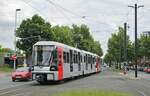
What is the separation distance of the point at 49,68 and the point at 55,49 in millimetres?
1701

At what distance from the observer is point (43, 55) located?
3634cm

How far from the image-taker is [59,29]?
397 feet

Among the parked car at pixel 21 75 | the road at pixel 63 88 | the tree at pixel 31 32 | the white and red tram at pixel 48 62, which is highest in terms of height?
the tree at pixel 31 32

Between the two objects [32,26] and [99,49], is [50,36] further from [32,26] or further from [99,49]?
[99,49]

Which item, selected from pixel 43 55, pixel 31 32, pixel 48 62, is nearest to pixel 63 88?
pixel 48 62

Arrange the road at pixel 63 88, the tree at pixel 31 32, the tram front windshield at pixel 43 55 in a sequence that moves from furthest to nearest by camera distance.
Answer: the tree at pixel 31 32
the tram front windshield at pixel 43 55
the road at pixel 63 88

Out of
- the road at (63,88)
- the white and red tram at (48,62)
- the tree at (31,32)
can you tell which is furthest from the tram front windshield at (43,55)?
the tree at (31,32)

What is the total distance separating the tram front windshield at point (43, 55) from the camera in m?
36.1

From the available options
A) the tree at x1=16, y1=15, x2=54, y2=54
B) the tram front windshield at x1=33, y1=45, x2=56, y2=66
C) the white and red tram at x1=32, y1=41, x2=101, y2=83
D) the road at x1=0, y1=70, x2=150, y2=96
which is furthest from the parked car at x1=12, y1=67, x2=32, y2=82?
the tree at x1=16, y1=15, x2=54, y2=54

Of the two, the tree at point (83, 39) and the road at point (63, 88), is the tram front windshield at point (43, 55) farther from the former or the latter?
the tree at point (83, 39)

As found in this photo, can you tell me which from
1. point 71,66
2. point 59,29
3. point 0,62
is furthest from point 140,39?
point 71,66

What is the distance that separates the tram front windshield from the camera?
36125 millimetres

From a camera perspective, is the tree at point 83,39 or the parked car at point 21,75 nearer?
the parked car at point 21,75

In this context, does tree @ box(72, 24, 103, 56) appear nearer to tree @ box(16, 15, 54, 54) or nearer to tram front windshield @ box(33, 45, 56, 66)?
tree @ box(16, 15, 54, 54)
